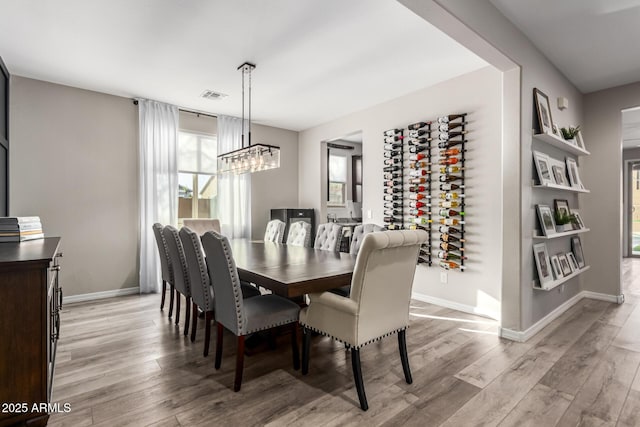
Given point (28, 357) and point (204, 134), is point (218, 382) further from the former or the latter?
point (204, 134)

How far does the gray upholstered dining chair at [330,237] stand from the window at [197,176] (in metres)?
2.31

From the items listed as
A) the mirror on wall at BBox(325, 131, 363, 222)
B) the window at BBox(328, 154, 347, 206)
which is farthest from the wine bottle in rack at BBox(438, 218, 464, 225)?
the window at BBox(328, 154, 347, 206)

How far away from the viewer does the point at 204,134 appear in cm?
516

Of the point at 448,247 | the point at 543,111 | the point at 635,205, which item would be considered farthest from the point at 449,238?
the point at 635,205

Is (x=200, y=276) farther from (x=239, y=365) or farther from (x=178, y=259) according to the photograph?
(x=239, y=365)

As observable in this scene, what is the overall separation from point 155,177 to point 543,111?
462 cm

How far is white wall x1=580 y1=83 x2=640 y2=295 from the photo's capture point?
391 cm

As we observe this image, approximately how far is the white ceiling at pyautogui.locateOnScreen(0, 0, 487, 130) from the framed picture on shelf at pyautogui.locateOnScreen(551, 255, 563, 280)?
2.10m

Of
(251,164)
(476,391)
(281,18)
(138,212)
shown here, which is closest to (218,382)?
(476,391)

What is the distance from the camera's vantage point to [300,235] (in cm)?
405

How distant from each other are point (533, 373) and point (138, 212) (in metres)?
4.69

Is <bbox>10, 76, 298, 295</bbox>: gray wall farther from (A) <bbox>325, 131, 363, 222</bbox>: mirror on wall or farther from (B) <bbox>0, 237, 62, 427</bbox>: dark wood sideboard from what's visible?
(A) <bbox>325, 131, 363, 222</bbox>: mirror on wall

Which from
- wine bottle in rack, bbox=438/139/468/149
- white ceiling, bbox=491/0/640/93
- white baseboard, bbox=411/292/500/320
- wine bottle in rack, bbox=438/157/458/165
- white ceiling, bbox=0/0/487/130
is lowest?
white baseboard, bbox=411/292/500/320

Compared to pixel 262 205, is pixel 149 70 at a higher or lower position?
higher
